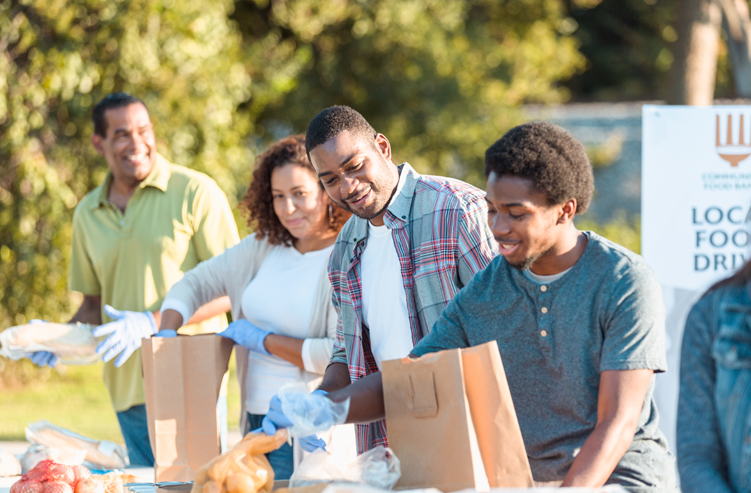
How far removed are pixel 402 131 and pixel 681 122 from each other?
21.0ft

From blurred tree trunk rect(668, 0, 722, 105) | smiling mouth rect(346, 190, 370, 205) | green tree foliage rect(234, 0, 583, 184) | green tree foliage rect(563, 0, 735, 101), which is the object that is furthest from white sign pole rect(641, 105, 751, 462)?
green tree foliage rect(563, 0, 735, 101)

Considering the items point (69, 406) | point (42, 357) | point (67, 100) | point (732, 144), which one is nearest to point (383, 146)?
point (42, 357)

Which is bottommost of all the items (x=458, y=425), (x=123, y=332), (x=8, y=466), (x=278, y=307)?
(x=8, y=466)

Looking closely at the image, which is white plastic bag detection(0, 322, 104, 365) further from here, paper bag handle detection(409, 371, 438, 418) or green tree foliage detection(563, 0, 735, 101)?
green tree foliage detection(563, 0, 735, 101)

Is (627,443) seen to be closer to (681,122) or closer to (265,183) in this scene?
(265,183)

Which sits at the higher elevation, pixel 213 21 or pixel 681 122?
pixel 213 21

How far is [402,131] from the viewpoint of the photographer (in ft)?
33.3

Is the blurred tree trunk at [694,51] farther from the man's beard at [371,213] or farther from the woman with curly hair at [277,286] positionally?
the man's beard at [371,213]

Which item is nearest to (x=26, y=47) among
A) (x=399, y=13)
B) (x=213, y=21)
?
(x=213, y=21)

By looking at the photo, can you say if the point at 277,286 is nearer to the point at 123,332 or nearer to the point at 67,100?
the point at 123,332

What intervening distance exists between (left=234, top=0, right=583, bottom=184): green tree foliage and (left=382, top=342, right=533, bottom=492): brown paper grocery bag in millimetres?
7985

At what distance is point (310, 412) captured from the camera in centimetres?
175

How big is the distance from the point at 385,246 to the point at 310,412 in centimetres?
72

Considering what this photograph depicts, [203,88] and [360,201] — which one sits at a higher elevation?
[203,88]
